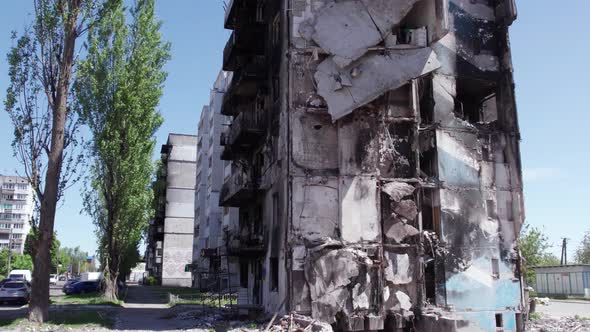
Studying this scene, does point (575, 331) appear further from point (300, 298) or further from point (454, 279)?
point (300, 298)

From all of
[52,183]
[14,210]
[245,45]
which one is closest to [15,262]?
[14,210]

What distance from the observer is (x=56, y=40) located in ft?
64.7

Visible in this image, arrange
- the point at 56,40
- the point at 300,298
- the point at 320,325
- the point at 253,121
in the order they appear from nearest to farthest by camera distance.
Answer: the point at 320,325 → the point at 300,298 → the point at 56,40 → the point at 253,121

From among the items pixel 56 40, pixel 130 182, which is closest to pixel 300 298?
pixel 56 40

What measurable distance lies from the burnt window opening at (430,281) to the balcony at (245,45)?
43.0ft

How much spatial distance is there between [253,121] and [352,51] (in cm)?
666

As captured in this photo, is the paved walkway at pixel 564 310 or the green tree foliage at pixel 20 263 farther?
the green tree foliage at pixel 20 263

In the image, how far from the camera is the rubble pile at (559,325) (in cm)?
2003

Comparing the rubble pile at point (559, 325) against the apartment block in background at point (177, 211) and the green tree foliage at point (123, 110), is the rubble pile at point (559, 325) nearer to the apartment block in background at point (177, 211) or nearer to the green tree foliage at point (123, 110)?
the green tree foliage at point (123, 110)

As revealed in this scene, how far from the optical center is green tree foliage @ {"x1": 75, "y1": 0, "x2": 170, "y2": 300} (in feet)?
98.7

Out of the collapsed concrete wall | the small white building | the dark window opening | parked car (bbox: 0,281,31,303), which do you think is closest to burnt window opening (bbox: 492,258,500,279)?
the collapsed concrete wall

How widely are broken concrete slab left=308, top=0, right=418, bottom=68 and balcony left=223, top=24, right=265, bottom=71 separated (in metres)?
5.34

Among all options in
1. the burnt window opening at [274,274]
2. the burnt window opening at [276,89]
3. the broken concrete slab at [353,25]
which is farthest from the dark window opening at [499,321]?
the burnt window opening at [276,89]

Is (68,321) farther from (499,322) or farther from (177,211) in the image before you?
(177,211)
